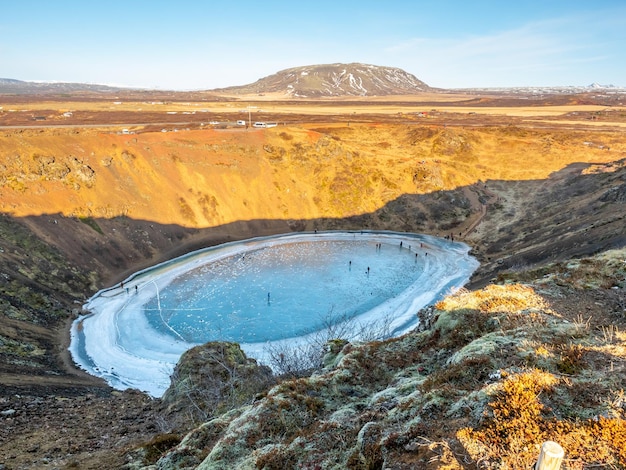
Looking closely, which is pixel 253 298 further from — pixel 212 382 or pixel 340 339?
pixel 340 339

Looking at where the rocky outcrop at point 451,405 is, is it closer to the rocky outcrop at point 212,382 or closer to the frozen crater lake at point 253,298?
the rocky outcrop at point 212,382

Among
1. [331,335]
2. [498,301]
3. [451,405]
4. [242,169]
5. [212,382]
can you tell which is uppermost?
[242,169]

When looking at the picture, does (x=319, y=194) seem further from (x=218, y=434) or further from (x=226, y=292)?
(x=218, y=434)

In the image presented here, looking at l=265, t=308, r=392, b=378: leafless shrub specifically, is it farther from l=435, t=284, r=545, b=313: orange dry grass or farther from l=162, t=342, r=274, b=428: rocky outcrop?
l=435, t=284, r=545, b=313: orange dry grass

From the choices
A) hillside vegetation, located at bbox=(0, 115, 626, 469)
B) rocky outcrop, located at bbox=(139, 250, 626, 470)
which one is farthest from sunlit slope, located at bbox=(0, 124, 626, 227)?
rocky outcrop, located at bbox=(139, 250, 626, 470)

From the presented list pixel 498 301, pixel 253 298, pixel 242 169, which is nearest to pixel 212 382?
pixel 498 301

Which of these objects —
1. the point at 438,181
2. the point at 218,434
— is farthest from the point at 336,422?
the point at 438,181
